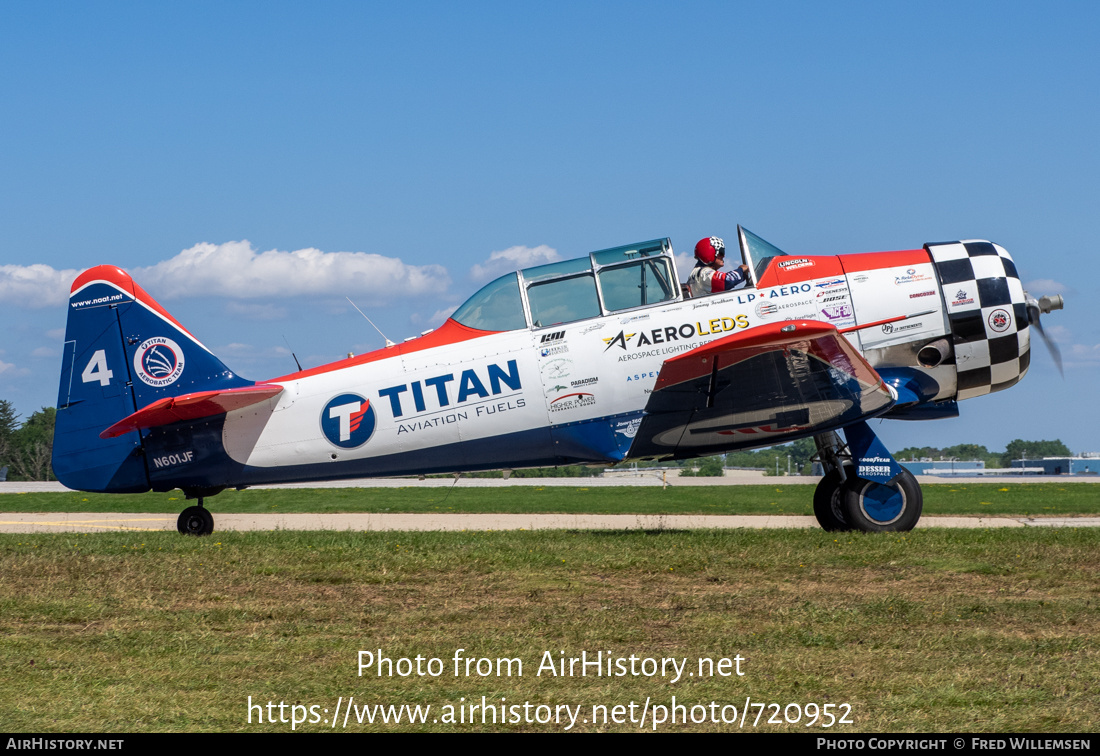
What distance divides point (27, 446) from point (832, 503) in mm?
57546

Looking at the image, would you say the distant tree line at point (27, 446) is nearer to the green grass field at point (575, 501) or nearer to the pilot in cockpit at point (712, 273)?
the green grass field at point (575, 501)

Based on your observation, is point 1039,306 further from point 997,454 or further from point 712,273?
point 997,454

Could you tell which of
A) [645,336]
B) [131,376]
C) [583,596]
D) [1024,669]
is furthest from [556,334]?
[1024,669]

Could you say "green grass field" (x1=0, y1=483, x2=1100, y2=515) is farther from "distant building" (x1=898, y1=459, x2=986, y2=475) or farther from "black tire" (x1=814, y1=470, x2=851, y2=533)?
"distant building" (x1=898, y1=459, x2=986, y2=475)

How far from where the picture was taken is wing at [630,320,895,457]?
965cm

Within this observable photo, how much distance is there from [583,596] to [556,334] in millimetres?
3555

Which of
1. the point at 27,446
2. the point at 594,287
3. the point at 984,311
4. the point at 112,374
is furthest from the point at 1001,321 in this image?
the point at 27,446

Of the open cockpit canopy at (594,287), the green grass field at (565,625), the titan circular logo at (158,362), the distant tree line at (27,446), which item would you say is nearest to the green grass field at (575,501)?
the green grass field at (565,625)

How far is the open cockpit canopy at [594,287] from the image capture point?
34.9ft

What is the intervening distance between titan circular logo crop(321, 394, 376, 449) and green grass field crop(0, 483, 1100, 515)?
371 inches

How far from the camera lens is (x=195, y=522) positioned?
489 inches

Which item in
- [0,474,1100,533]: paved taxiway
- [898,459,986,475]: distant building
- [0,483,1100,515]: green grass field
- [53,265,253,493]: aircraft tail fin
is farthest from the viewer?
[898,459,986,475]: distant building

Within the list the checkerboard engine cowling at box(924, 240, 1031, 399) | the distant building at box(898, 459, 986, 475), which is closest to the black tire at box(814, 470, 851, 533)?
the checkerboard engine cowling at box(924, 240, 1031, 399)

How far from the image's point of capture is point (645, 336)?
10500mm
